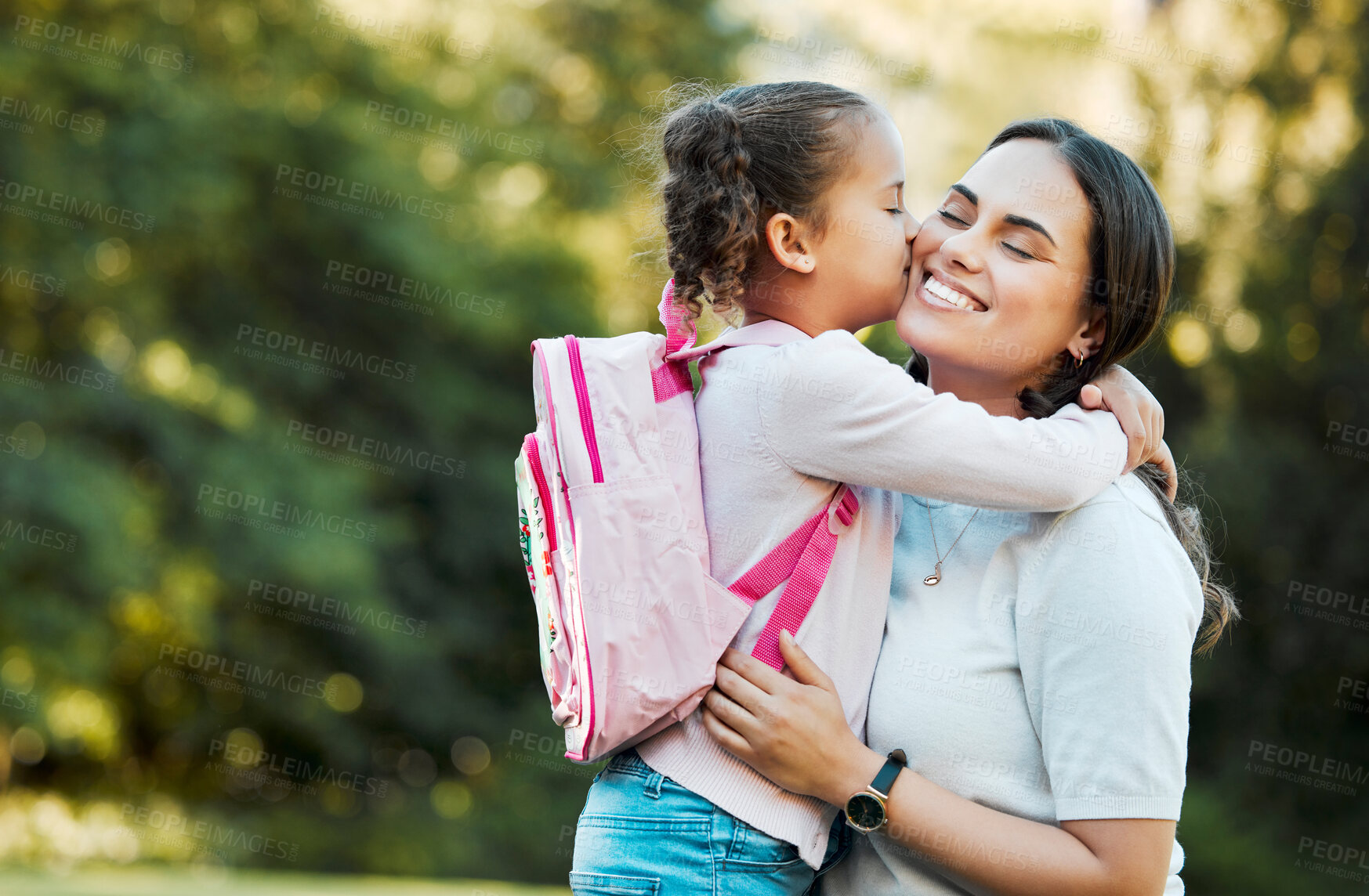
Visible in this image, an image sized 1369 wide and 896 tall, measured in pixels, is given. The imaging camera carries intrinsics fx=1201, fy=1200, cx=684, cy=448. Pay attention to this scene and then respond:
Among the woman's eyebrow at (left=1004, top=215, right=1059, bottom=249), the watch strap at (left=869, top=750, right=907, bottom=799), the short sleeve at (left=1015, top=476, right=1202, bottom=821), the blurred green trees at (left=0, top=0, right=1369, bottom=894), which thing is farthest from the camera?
the blurred green trees at (left=0, top=0, right=1369, bottom=894)

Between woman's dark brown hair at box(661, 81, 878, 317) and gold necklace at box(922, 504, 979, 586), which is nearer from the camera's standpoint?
gold necklace at box(922, 504, 979, 586)

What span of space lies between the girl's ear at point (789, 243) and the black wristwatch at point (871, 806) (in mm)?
829

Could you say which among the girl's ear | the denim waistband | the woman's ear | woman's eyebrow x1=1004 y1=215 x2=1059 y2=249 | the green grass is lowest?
the green grass

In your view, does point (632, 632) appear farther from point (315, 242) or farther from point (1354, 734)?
point (315, 242)

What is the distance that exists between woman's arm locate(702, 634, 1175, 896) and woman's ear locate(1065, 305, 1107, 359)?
747mm

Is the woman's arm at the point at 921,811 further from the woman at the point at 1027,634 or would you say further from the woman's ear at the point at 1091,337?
the woman's ear at the point at 1091,337

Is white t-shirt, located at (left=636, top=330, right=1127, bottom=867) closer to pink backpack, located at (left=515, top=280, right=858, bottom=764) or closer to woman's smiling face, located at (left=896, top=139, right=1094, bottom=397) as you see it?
pink backpack, located at (left=515, top=280, right=858, bottom=764)

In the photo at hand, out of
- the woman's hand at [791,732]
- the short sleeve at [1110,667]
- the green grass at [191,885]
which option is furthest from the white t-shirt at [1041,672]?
the green grass at [191,885]

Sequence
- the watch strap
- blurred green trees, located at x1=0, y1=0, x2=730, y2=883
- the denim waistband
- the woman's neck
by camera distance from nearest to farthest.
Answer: the watch strap → the denim waistband → the woman's neck → blurred green trees, located at x1=0, y1=0, x2=730, y2=883

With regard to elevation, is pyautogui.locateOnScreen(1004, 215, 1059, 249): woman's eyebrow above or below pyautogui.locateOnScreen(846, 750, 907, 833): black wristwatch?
above

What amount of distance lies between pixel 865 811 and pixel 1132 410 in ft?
2.49

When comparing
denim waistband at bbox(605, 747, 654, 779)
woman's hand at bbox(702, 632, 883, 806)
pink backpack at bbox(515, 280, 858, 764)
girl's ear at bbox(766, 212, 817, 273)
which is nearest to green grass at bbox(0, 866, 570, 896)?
denim waistband at bbox(605, 747, 654, 779)

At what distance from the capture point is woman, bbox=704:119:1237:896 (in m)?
1.65

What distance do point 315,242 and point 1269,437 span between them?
8430 mm
